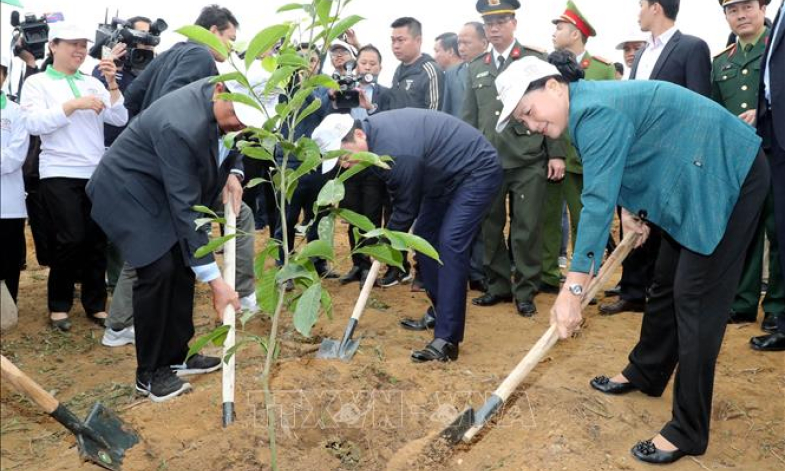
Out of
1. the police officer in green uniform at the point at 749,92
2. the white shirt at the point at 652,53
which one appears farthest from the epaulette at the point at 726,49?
the white shirt at the point at 652,53

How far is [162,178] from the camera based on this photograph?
3.05m

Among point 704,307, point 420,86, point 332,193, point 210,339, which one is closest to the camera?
point 332,193

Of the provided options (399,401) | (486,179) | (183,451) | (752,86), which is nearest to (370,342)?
(399,401)

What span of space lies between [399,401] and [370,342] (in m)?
0.90

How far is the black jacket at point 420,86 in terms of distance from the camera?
5.67 meters

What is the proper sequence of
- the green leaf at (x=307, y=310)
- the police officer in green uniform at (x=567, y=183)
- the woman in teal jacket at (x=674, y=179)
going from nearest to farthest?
the green leaf at (x=307, y=310) → the woman in teal jacket at (x=674, y=179) → the police officer in green uniform at (x=567, y=183)

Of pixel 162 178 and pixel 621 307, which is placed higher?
pixel 162 178

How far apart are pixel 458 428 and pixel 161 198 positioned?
5.55 ft

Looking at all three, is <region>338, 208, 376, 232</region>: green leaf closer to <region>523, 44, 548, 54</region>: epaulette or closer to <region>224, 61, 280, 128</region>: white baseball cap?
<region>224, 61, 280, 128</region>: white baseball cap

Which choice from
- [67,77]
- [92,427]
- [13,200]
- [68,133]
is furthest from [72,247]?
[92,427]

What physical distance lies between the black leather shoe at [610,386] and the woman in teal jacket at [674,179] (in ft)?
1.92

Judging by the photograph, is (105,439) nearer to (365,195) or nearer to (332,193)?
(332,193)

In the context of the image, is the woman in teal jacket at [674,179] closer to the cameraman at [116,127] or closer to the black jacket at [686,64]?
the black jacket at [686,64]

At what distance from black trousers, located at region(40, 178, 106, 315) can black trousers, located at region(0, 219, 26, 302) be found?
0.19 m
